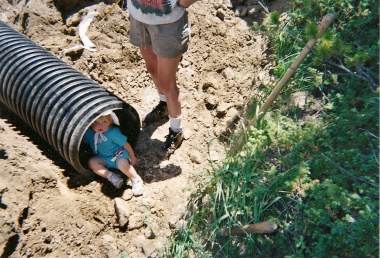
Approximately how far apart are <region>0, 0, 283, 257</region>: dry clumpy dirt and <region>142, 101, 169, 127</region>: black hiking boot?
0.10 metres

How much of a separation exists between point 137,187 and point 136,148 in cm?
54

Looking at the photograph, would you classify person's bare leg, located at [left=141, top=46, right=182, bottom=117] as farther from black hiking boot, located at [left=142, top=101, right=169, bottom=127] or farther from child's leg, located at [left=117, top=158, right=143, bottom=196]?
child's leg, located at [left=117, top=158, right=143, bottom=196]

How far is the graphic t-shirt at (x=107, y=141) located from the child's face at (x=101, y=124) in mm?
73

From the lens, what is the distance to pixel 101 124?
138 inches

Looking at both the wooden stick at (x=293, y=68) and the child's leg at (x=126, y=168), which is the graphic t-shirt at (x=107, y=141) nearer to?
the child's leg at (x=126, y=168)

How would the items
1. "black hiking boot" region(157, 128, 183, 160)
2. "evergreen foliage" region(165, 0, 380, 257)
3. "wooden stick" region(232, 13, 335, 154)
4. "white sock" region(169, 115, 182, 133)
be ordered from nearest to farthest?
"evergreen foliage" region(165, 0, 380, 257)
"wooden stick" region(232, 13, 335, 154)
"white sock" region(169, 115, 182, 133)
"black hiking boot" region(157, 128, 183, 160)

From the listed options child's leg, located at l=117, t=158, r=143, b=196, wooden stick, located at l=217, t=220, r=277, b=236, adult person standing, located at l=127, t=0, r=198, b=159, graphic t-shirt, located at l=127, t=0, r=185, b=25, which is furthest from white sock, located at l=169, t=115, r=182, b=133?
wooden stick, located at l=217, t=220, r=277, b=236

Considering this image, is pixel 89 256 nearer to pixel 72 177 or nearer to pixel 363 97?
pixel 72 177

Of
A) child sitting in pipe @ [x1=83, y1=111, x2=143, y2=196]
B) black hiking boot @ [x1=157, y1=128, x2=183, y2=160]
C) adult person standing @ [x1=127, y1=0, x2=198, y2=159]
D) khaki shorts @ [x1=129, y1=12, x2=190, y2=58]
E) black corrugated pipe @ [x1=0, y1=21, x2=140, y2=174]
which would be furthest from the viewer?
black hiking boot @ [x1=157, y1=128, x2=183, y2=160]

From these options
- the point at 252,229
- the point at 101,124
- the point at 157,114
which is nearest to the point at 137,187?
the point at 101,124

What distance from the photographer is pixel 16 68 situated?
382cm

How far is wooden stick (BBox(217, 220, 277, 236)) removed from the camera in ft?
8.83

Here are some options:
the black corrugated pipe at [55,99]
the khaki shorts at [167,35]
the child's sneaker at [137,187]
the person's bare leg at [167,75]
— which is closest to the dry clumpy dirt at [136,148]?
the child's sneaker at [137,187]

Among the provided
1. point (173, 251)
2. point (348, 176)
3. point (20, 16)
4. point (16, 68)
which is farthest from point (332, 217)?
point (20, 16)
